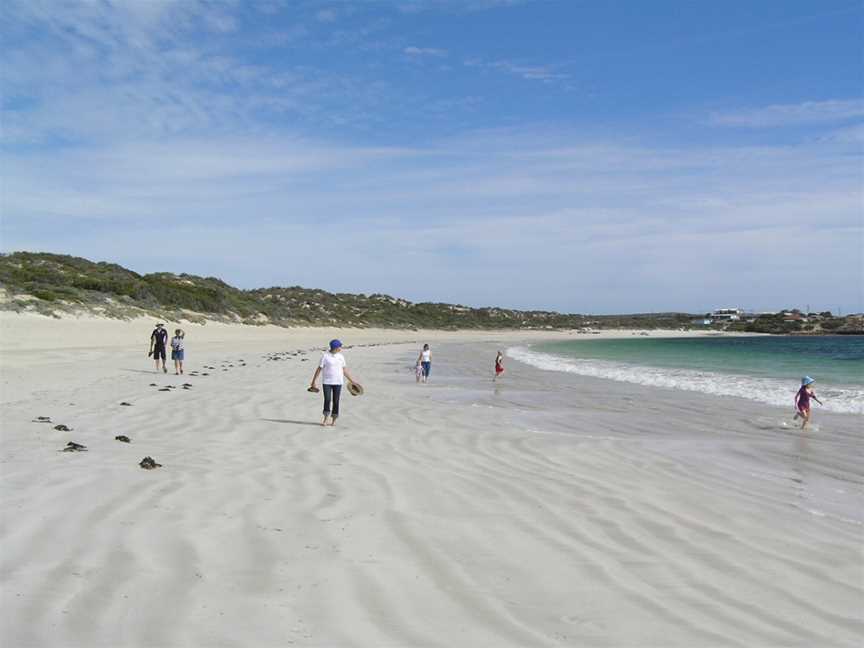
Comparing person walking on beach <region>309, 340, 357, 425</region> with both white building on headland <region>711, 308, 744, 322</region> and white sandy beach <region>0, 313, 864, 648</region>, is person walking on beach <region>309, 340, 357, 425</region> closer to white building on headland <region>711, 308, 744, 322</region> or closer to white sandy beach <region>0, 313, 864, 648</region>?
white sandy beach <region>0, 313, 864, 648</region>

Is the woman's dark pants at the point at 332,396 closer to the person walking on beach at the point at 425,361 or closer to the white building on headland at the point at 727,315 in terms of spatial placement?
the person walking on beach at the point at 425,361

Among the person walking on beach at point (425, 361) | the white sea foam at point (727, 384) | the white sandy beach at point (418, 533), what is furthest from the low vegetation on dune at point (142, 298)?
the white sandy beach at point (418, 533)

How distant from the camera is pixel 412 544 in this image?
4832 mm

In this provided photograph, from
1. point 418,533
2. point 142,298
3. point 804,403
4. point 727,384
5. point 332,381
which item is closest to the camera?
point 418,533

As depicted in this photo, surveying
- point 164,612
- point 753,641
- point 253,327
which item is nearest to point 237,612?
point 164,612

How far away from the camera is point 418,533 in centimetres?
510

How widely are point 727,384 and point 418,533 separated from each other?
18239 mm

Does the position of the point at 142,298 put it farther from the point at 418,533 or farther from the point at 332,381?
the point at 418,533

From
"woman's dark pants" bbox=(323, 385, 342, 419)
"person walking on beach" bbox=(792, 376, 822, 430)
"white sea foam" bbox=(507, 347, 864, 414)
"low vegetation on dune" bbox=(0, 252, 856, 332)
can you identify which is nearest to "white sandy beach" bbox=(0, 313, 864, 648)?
"woman's dark pants" bbox=(323, 385, 342, 419)

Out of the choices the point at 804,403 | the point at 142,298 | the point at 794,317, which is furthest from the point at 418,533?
the point at 794,317

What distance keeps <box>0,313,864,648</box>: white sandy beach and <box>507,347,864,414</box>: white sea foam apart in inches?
245

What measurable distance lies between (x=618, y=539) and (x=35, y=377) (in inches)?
548

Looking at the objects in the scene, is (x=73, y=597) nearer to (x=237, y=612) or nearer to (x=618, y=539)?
(x=237, y=612)

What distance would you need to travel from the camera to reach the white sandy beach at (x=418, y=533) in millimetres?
3596
